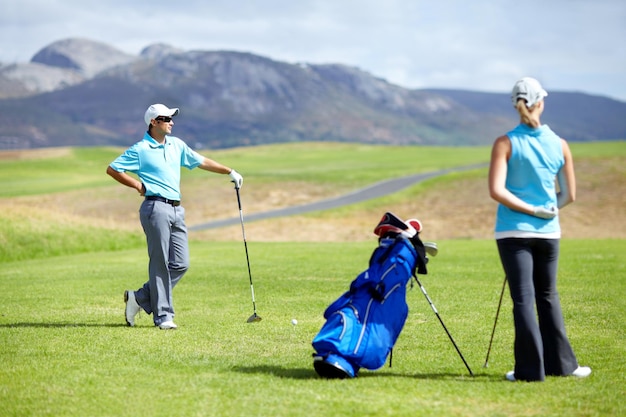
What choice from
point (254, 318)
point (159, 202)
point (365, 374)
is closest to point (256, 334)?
point (254, 318)

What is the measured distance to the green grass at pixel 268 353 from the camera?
6.95 m

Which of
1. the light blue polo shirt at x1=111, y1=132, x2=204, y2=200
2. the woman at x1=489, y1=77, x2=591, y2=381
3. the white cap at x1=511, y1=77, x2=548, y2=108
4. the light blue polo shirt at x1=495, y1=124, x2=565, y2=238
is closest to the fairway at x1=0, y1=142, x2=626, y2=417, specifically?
the woman at x1=489, y1=77, x2=591, y2=381

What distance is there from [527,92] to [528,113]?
17 cm

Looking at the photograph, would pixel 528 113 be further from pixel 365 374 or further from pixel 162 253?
pixel 162 253

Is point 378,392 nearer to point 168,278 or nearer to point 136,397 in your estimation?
point 136,397

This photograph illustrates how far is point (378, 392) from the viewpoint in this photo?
7285 mm

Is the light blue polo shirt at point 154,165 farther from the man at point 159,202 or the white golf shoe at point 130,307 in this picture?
the white golf shoe at point 130,307

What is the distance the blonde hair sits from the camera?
7.48 m

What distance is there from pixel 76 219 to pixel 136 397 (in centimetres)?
2433

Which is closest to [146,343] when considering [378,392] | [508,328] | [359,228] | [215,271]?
[378,392]

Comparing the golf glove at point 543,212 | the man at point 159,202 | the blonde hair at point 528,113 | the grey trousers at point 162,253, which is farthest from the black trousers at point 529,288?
the grey trousers at point 162,253

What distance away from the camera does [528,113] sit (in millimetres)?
7480

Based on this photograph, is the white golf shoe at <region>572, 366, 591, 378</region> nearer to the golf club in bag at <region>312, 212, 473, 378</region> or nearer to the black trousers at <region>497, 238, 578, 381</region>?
the black trousers at <region>497, 238, 578, 381</region>

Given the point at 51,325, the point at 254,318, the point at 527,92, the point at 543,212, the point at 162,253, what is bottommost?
the point at 51,325
